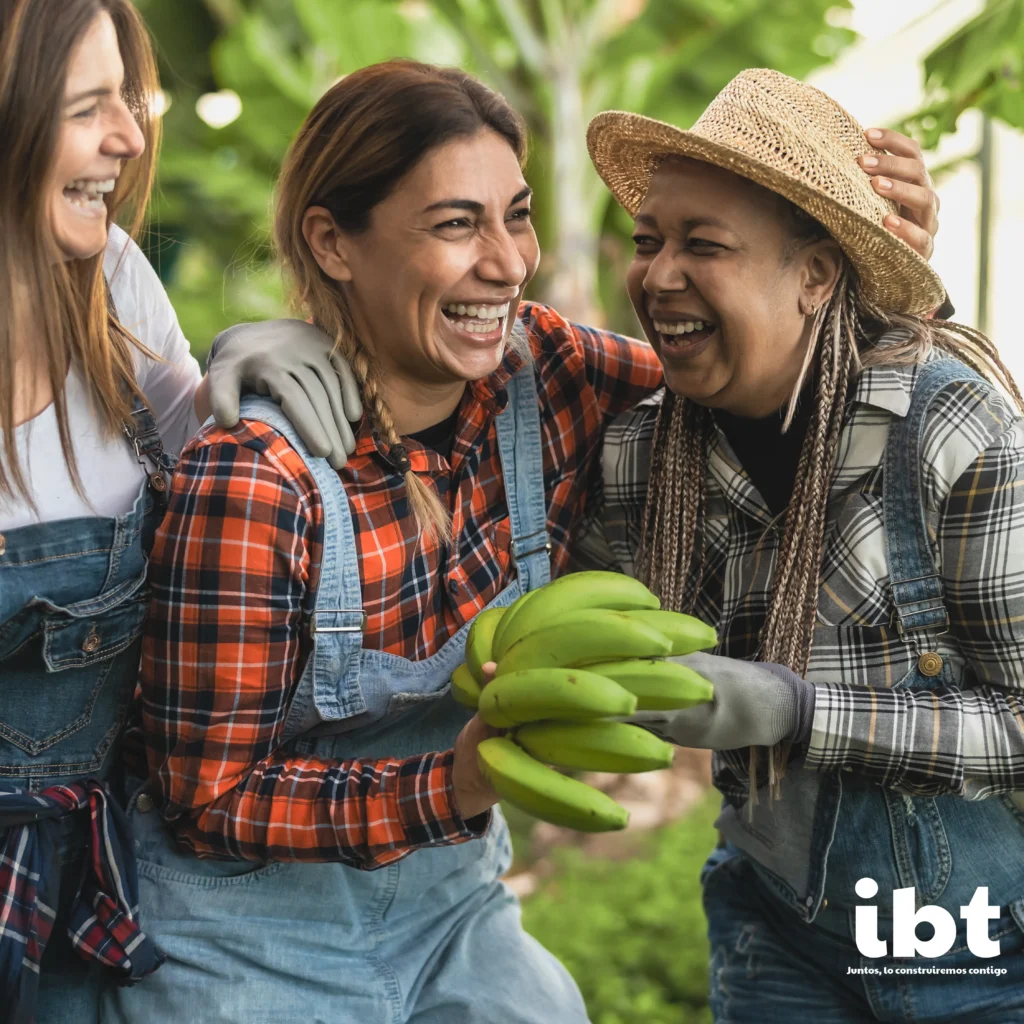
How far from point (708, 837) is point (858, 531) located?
2967 millimetres

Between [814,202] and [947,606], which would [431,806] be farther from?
[814,202]

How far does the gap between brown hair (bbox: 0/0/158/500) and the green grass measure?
2.55m

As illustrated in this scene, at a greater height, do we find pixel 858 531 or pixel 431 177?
pixel 431 177

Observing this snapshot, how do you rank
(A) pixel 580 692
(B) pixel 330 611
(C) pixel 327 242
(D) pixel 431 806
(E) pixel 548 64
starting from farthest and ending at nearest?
(E) pixel 548 64
(C) pixel 327 242
(B) pixel 330 611
(D) pixel 431 806
(A) pixel 580 692

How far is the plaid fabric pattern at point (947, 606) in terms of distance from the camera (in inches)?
73.2

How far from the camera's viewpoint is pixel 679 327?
2.05 metres

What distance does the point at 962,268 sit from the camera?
256 inches

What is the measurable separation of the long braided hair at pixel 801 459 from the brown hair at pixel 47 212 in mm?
952

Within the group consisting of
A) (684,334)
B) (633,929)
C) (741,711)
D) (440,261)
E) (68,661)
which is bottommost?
(633,929)

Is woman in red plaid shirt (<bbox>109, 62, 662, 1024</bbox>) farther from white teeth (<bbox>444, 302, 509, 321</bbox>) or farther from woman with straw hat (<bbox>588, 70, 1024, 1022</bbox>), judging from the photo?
woman with straw hat (<bbox>588, 70, 1024, 1022</bbox>)

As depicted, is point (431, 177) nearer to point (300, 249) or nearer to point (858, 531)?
point (300, 249)

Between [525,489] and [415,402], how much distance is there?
0.25 meters

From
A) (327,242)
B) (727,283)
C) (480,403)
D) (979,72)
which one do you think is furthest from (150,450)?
(979,72)

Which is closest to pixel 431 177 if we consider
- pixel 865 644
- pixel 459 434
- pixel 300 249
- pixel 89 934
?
pixel 300 249
